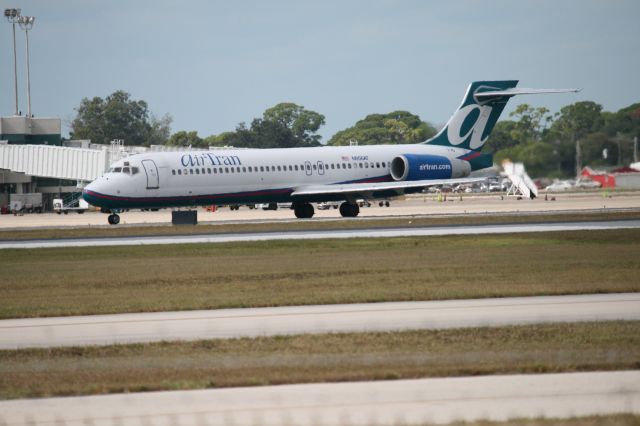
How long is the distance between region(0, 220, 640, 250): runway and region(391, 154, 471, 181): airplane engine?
1464cm

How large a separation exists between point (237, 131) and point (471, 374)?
490ft

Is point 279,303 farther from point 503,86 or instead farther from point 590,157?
point 503,86

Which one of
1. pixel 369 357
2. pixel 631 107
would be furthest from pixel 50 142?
pixel 369 357

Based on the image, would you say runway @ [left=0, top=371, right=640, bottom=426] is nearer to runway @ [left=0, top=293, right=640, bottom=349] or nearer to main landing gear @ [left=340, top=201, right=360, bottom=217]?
runway @ [left=0, top=293, right=640, bottom=349]

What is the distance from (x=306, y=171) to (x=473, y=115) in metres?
12.4

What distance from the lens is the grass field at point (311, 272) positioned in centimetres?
2438

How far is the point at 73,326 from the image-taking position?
70.0 feet

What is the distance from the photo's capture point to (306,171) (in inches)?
2414

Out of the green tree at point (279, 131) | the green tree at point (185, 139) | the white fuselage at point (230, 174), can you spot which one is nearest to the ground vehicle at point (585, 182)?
the white fuselage at point (230, 174)

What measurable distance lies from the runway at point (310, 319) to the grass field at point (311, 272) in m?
0.84

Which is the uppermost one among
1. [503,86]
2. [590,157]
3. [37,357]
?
[503,86]

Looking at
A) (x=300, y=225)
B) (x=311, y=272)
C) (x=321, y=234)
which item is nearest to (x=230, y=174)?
(x=300, y=225)

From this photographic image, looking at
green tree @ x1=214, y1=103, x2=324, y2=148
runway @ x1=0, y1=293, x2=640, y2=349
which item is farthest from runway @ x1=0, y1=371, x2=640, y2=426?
green tree @ x1=214, y1=103, x2=324, y2=148

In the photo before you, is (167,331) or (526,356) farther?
(167,331)
